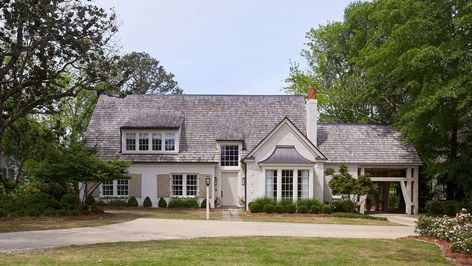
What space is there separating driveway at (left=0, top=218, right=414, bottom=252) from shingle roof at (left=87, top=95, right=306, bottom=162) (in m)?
12.4

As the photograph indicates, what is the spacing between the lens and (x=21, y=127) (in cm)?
3534

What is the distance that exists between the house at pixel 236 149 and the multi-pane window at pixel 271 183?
6 centimetres

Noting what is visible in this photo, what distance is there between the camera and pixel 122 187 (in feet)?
116

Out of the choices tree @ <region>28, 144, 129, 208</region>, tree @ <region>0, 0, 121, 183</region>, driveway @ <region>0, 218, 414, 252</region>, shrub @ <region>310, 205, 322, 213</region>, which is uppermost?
tree @ <region>0, 0, 121, 183</region>

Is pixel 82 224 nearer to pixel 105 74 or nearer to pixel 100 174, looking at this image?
pixel 100 174

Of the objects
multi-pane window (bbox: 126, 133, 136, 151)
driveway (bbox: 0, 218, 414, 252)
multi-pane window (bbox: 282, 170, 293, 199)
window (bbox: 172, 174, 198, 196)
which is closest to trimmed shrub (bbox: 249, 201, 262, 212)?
multi-pane window (bbox: 282, 170, 293, 199)

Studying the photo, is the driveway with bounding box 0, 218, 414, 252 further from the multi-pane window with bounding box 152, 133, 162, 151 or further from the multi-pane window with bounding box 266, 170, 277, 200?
the multi-pane window with bounding box 152, 133, 162, 151

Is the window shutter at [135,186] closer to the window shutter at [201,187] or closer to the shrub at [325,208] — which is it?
the window shutter at [201,187]

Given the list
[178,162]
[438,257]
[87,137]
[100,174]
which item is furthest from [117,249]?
[87,137]

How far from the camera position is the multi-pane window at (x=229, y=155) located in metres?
35.9

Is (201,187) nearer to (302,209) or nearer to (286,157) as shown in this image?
(286,157)

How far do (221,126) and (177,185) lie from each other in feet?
16.7

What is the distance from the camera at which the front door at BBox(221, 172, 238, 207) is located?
3600 cm

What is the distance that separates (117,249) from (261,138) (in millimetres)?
23135
